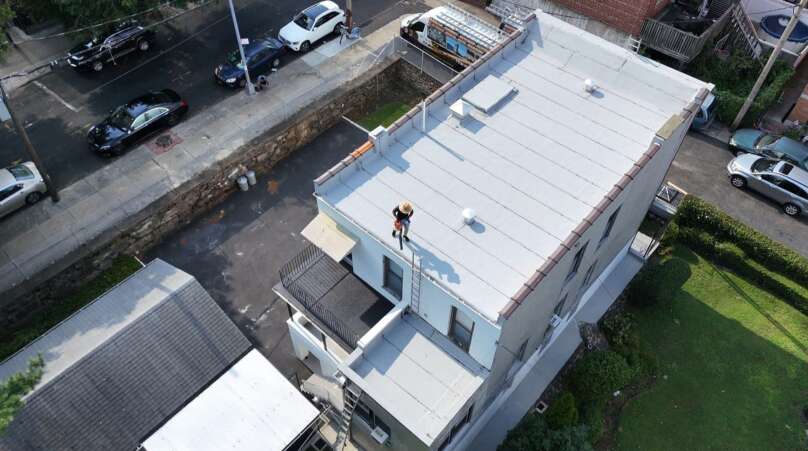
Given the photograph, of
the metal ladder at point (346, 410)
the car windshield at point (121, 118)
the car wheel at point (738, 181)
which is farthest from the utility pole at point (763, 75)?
the car windshield at point (121, 118)

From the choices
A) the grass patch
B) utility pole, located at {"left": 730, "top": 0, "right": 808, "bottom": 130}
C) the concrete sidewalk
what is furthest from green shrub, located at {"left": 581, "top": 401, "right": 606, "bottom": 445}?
the grass patch

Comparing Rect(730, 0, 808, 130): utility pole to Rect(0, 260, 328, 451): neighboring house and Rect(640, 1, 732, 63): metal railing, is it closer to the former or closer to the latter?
Rect(640, 1, 732, 63): metal railing

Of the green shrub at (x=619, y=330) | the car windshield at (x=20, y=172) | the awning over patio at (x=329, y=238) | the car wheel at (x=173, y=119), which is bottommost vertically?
the green shrub at (x=619, y=330)

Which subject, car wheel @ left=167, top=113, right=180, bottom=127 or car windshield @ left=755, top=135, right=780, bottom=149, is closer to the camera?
car wheel @ left=167, top=113, right=180, bottom=127

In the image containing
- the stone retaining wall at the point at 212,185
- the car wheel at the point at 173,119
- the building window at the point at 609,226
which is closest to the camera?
the building window at the point at 609,226

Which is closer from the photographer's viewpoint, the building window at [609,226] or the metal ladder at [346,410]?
the metal ladder at [346,410]

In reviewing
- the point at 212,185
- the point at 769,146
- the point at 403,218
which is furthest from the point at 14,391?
the point at 769,146

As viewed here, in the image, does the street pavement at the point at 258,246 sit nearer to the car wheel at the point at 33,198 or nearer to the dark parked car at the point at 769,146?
the car wheel at the point at 33,198
